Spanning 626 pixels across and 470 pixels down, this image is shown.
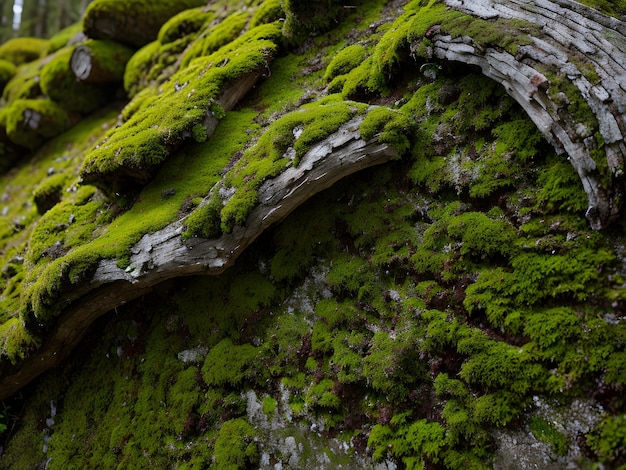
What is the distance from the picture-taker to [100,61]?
16.8 m

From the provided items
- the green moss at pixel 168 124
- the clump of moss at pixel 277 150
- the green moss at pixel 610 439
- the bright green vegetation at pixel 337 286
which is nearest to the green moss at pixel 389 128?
the bright green vegetation at pixel 337 286

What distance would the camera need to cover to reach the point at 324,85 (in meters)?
8.88

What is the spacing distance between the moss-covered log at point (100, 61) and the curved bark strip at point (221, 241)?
12.9m

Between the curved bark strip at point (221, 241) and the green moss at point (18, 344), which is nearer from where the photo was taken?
the curved bark strip at point (221, 241)

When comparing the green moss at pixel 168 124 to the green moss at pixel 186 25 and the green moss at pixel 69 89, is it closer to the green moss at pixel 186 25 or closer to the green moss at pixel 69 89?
the green moss at pixel 186 25

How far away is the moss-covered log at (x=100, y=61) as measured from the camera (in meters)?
16.9

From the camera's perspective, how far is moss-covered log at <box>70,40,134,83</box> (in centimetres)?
1686

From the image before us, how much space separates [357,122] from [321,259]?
248 centimetres

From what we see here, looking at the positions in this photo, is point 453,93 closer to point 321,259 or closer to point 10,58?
point 321,259

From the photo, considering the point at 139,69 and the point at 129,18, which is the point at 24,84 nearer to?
the point at 129,18

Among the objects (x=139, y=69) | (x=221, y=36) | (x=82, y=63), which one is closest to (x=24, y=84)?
(x=82, y=63)

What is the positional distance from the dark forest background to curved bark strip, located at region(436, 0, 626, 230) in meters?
37.0

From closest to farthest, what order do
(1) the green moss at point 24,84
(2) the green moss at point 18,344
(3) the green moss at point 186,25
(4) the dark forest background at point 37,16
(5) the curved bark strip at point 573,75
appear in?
(5) the curved bark strip at point 573,75 < (2) the green moss at point 18,344 < (3) the green moss at point 186,25 < (1) the green moss at point 24,84 < (4) the dark forest background at point 37,16

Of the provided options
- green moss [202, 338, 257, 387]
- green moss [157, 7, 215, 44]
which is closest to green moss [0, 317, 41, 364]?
Answer: green moss [202, 338, 257, 387]
